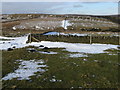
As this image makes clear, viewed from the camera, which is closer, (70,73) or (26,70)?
(70,73)

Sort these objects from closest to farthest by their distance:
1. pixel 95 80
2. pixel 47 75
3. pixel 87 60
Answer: pixel 95 80
pixel 47 75
pixel 87 60

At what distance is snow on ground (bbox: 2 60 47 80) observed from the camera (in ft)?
45.4

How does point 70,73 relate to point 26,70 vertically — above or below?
below

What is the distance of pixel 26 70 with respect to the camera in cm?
1547

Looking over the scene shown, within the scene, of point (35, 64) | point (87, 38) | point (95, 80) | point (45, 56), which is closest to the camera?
point (95, 80)

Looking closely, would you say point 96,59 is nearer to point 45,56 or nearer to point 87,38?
point 45,56

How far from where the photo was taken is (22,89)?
1148 centimetres

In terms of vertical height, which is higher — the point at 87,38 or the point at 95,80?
the point at 87,38

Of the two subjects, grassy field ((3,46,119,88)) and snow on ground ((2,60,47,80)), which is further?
snow on ground ((2,60,47,80))

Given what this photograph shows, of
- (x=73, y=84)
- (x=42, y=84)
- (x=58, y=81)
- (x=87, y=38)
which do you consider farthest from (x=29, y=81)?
(x=87, y=38)

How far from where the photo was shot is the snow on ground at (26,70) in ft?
45.4

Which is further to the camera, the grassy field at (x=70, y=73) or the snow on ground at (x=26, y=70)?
the snow on ground at (x=26, y=70)

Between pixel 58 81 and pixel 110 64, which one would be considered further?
pixel 110 64

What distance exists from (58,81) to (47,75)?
162 cm
